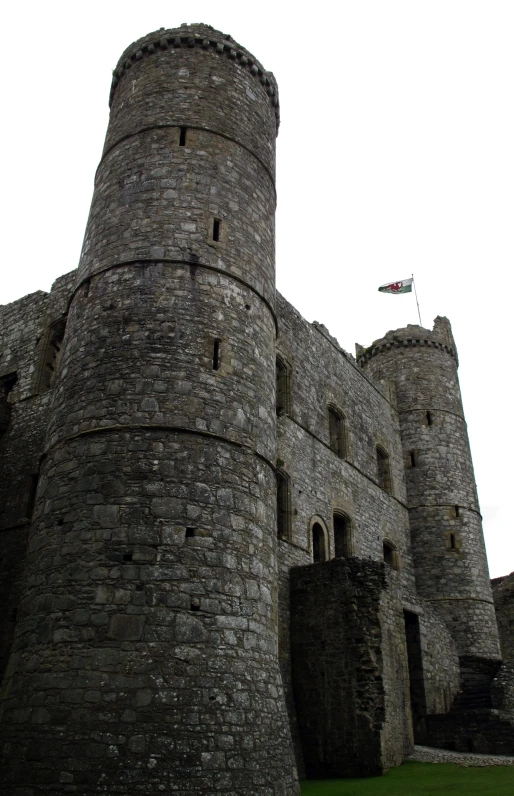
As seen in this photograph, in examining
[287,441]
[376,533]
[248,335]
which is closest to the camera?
[248,335]

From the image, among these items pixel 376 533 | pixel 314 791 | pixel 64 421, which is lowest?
pixel 314 791

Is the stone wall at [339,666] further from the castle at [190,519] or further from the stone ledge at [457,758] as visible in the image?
the stone ledge at [457,758]

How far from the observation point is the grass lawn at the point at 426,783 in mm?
9516

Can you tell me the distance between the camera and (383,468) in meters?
22.1

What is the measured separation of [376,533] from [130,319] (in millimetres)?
12124

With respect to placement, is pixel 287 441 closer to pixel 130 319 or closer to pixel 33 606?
pixel 130 319

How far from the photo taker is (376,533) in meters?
19.8

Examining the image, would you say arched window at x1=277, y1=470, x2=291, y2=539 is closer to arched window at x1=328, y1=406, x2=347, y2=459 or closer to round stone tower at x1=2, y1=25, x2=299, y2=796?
arched window at x1=328, y1=406, x2=347, y2=459

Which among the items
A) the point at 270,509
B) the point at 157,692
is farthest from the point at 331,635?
the point at 157,692

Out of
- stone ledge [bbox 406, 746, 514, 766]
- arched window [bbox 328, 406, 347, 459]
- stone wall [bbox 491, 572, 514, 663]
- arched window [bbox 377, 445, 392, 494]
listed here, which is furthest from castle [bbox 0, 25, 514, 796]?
stone wall [bbox 491, 572, 514, 663]

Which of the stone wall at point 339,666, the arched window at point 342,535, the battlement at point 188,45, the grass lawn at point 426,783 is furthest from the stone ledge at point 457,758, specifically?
the battlement at point 188,45

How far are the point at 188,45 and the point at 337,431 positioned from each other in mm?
10729

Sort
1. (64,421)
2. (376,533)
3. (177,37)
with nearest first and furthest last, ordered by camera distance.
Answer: (64,421), (177,37), (376,533)

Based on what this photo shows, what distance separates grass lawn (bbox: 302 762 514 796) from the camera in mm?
9516
